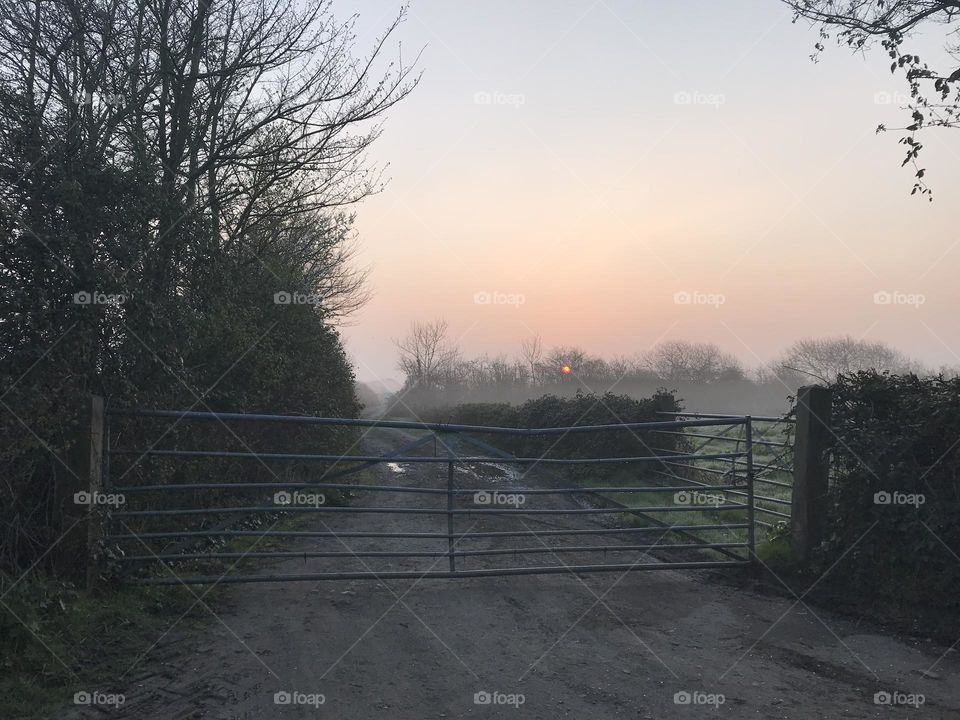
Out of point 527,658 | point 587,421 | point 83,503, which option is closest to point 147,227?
point 83,503

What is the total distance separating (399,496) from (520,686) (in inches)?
392

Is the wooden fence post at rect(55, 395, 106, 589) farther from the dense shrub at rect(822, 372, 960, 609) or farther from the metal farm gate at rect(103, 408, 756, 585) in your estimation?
the dense shrub at rect(822, 372, 960, 609)

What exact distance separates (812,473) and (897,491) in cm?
103

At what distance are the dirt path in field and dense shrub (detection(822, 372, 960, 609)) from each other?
0.66 meters

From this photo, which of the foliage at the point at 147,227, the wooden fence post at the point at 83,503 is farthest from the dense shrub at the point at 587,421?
the wooden fence post at the point at 83,503

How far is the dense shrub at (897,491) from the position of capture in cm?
645

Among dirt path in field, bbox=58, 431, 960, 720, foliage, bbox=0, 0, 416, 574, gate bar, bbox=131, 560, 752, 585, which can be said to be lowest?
dirt path in field, bbox=58, 431, 960, 720

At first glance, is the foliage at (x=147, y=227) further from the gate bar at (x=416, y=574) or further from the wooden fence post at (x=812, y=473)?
the wooden fence post at (x=812, y=473)

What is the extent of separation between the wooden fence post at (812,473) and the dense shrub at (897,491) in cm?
17

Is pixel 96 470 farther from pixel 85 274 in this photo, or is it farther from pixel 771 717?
pixel 771 717

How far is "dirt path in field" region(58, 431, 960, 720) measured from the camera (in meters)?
4.66

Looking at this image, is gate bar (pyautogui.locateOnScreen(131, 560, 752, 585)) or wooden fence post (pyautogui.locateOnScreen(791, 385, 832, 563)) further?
wooden fence post (pyautogui.locateOnScreen(791, 385, 832, 563))

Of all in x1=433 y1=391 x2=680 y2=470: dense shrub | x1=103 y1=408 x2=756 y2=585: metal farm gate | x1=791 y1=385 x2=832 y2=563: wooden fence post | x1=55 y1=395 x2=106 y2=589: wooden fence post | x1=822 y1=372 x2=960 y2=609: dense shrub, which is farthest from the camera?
x1=433 y1=391 x2=680 y2=470: dense shrub

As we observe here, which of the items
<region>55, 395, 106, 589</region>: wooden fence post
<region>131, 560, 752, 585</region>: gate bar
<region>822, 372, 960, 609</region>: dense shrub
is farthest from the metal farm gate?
<region>822, 372, 960, 609</region>: dense shrub
